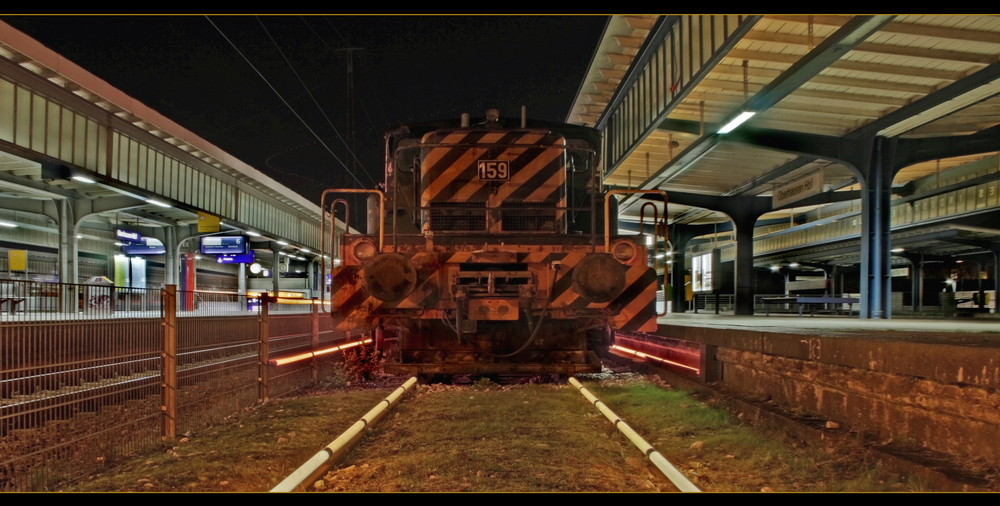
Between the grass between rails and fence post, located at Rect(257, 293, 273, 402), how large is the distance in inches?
17.9

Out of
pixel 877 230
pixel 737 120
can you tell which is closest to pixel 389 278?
pixel 737 120

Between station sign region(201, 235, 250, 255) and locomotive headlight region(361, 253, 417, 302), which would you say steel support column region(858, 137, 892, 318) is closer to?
locomotive headlight region(361, 253, 417, 302)

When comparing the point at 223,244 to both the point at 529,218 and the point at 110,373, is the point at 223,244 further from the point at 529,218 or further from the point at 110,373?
the point at 110,373

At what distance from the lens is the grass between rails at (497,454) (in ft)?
13.0

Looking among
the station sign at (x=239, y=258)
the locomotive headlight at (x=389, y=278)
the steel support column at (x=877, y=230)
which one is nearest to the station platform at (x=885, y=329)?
the steel support column at (x=877, y=230)

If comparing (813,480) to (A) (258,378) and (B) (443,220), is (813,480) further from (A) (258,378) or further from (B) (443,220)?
(A) (258,378)

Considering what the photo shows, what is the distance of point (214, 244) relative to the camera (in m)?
26.6

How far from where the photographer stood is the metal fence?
14.3 feet

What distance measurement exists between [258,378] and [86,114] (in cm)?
1201

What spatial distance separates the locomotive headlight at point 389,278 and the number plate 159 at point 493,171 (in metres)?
1.76

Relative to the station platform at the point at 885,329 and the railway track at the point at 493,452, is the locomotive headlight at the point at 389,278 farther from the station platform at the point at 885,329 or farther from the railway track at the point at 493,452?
the station platform at the point at 885,329
